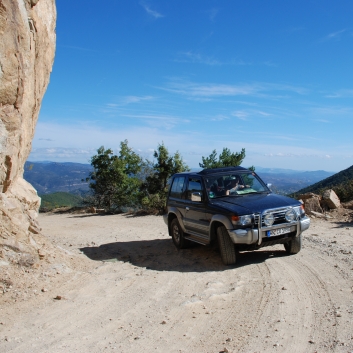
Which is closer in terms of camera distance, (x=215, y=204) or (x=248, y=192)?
(x=215, y=204)

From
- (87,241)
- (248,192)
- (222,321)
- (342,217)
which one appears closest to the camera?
(222,321)

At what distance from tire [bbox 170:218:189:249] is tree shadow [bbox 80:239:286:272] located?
15 centimetres

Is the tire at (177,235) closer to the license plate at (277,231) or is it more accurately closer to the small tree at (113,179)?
the license plate at (277,231)

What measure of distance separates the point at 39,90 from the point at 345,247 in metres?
8.30

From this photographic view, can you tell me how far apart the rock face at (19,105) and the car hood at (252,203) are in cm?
393

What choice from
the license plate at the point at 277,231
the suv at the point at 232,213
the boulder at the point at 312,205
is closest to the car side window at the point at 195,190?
the suv at the point at 232,213

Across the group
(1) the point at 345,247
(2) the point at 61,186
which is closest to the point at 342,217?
(1) the point at 345,247

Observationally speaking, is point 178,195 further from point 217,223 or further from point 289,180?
point 289,180

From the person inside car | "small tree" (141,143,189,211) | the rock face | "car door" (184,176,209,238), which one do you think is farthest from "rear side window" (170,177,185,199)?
"small tree" (141,143,189,211)

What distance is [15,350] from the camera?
162 inches

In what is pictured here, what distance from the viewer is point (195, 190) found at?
8.66 m

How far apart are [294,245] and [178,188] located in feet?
10.7

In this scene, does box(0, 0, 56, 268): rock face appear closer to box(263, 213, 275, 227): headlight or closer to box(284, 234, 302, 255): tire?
box(263, 213, 275, 227): headlight

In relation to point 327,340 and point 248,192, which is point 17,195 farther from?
point 327,340
